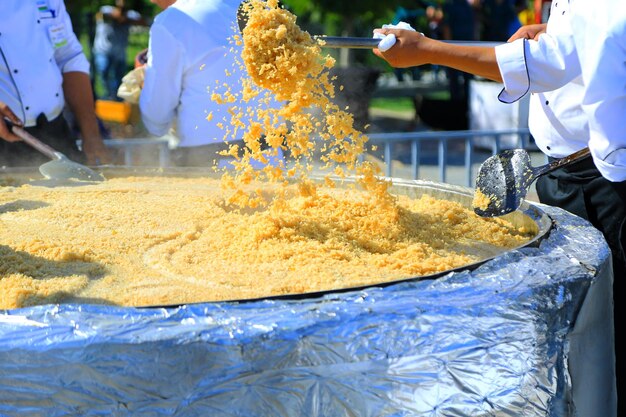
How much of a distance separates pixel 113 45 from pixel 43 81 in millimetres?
8429

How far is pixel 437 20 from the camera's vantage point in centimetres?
1315

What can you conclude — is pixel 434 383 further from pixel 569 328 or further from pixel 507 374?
pixel 569 328

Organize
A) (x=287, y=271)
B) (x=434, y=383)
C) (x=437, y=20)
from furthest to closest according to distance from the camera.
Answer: (x=437, y=20) → (x=287, y=271) → (x=434, y=383)

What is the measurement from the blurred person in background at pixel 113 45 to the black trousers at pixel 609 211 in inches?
384

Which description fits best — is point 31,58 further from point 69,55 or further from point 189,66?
point 189,66

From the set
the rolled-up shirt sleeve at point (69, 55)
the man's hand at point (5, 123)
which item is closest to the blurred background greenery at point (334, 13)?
the rolled-up shirt sleeve at point (69, 55)

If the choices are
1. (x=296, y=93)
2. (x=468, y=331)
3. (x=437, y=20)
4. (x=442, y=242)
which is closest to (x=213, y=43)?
(x=296, y=93)

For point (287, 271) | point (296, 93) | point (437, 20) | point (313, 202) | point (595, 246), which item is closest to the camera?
point (287, 271)

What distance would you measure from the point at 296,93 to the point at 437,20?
11578 millimetres

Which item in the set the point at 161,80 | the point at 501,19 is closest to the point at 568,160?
Result: the point at 161,80

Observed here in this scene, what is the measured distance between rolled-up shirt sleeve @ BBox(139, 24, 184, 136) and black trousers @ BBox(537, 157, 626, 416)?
1656mm

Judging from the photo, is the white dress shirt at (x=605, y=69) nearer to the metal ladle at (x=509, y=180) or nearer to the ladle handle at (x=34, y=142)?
the metal ladle at (x=509, y=180)

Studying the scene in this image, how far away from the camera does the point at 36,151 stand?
355cm

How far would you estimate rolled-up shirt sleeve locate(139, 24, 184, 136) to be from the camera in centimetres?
319
